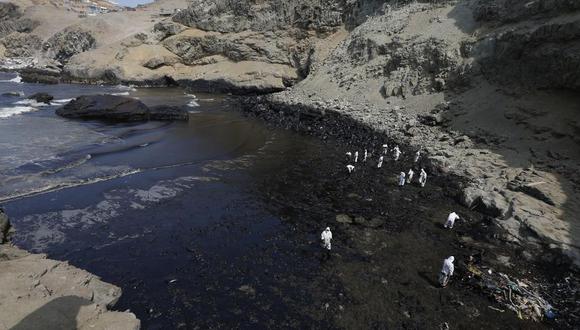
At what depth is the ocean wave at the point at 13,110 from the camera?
32419 mm

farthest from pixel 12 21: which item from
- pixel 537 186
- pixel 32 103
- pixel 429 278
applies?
pixel 429 278

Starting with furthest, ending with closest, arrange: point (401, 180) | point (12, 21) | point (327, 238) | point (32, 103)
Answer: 1. point (12, 21)
2. point (32, 103)
3. point (401, 180)
4. point (327, 238)

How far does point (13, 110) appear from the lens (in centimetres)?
3456

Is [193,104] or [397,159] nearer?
[397,159]

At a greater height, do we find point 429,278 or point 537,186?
point 537,186

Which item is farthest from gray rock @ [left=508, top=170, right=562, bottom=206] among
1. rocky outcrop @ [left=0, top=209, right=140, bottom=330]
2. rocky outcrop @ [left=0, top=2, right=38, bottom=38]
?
rocky outcrop @ [left=0, top=2, right=38, bottom=38]

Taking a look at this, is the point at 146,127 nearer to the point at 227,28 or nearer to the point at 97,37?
the point at 227,28

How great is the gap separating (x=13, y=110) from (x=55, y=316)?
1278 inches

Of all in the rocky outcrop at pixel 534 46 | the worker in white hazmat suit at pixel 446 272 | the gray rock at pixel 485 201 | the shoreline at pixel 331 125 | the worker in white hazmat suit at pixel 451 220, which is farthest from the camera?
the rocky outcrop at pixel 534 46

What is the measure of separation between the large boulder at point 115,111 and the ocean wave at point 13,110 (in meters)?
3.14

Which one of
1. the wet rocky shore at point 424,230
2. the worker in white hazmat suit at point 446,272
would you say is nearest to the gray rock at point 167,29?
the wet rocky shore at point 424,230

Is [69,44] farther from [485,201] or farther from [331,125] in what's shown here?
[485,201]

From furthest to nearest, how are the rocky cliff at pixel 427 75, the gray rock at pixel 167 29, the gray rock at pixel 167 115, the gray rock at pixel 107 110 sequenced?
the gray rock at pixel 167 29, the gray rock at pixel 167 115, the gray rock at pixel 107 110, the rocky cliff at pixel 427 75

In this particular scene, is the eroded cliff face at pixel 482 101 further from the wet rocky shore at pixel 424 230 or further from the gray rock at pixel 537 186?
the wet rocky shore at pixel 424 230
